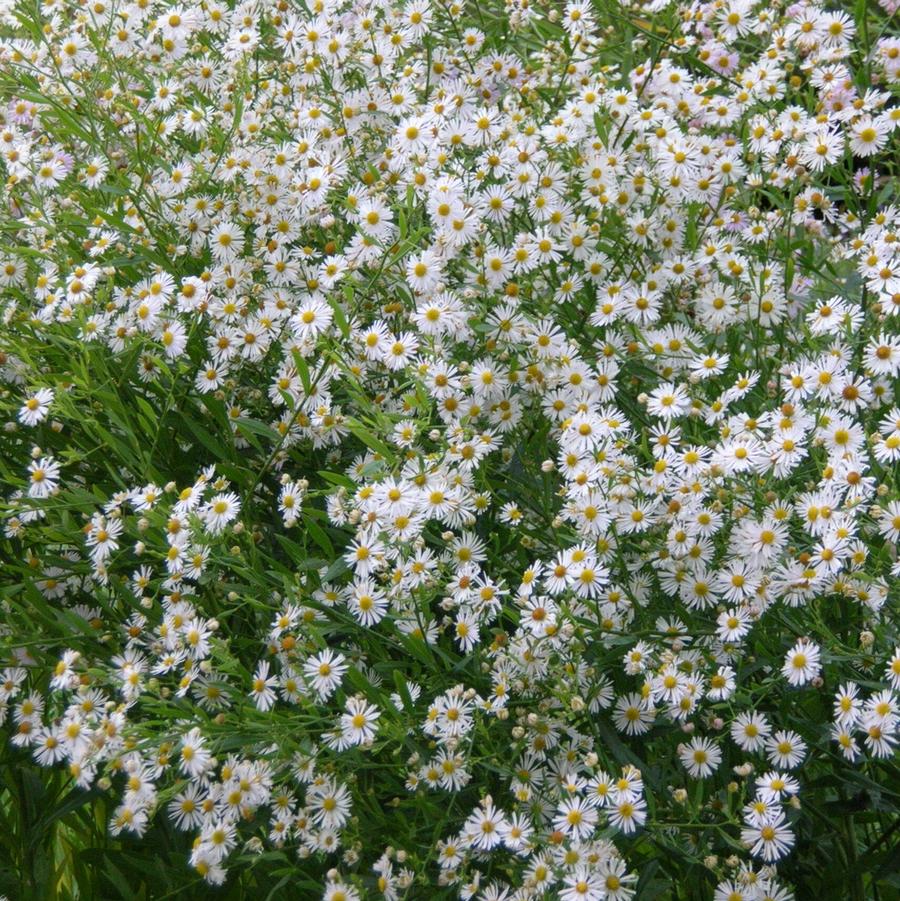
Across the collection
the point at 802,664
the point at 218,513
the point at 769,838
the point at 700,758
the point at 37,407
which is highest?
the point at 37,407

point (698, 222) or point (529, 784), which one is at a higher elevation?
point (698, 222)

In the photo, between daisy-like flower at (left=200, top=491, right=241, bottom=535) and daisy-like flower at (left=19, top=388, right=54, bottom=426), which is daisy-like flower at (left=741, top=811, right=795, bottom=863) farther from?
daisy-like flower at (left=19, top=388, right=54, bottom=426)

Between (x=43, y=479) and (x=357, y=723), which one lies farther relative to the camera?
(x=43, y=479)

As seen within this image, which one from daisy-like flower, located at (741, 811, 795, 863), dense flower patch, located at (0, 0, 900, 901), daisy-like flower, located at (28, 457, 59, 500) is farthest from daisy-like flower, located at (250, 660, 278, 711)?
daisy-like flower, located at (741, 811, 795, 863)

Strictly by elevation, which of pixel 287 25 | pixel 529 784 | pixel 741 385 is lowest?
pixel 529 784

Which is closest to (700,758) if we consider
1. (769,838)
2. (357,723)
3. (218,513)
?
(769,838)

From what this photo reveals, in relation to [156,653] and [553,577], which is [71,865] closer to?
[156,653]

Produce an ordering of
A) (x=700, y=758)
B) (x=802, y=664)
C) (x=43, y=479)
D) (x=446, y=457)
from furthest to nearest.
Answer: (x=43, y=479)
(x=446, y=457)
(x=700, y=758)
(x=802, y=664)

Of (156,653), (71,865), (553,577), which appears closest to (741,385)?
(553,577)

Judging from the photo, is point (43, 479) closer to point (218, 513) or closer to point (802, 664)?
point (218, 513)
